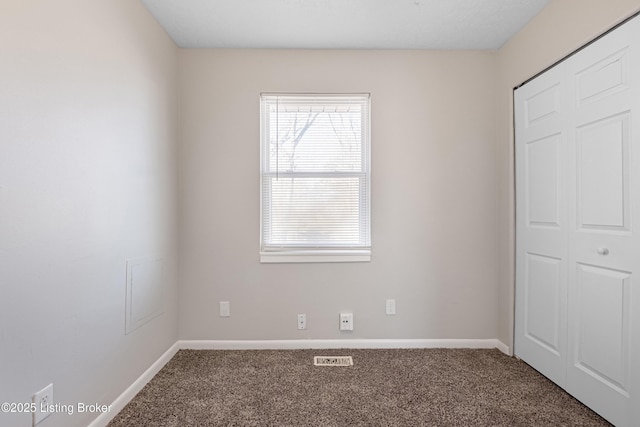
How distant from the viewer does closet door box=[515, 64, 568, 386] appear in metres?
2.11

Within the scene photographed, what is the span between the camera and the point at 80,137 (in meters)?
1.59

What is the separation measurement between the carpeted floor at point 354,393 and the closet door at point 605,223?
254 mm

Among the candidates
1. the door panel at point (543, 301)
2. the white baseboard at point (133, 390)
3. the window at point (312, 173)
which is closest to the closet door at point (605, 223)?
the door panel at point (543, 301)

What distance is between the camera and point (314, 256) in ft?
9.06

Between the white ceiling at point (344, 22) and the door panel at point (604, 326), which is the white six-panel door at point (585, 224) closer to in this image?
the door panel at point (604, 326)

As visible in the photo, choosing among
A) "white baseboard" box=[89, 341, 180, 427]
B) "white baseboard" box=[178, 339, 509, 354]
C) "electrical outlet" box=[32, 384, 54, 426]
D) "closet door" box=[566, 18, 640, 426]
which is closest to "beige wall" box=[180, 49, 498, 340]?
"white baseboard" box=[178, 339, 509, 354]

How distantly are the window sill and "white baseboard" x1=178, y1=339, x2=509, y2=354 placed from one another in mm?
663

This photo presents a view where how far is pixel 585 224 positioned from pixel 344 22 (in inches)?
79.2

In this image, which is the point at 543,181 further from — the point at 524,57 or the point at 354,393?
the point at 354,393

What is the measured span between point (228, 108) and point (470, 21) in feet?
6.29

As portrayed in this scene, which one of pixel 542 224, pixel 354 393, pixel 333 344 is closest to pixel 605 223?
pixel 542 224

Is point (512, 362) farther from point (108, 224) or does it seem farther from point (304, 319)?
point (108, 224)

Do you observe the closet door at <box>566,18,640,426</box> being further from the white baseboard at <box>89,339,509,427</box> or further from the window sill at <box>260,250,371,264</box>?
the window sill at <box>260,250,371,264</box>

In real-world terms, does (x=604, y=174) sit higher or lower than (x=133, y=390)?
higher
